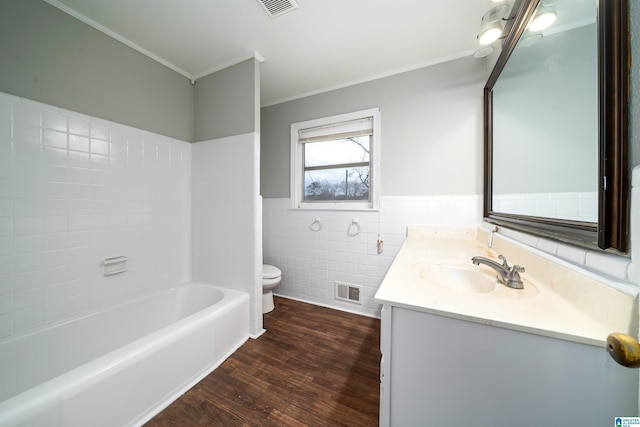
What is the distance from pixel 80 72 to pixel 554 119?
2826mm

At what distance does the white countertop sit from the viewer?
0.50 meters

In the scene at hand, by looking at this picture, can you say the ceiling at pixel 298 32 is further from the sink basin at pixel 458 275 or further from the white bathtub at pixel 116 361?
the white bathtub at pixel 116 361

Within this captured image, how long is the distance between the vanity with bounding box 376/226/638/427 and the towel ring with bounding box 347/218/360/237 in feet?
4.25

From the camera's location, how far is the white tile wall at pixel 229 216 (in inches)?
68.2

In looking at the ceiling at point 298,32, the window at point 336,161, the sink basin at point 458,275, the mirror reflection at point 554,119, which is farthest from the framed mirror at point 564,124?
the window at point 336,161

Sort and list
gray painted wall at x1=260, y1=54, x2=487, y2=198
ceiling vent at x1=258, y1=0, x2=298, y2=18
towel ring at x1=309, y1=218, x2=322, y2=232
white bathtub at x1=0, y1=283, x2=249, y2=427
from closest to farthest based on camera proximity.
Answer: white bathtub at x1=0, y1=283, x2=249, y2=427 → ceiling vent at x1=258, y1=0, x2=298, y2=18 → gray painted wall at x1=260, y1=54, x2=487, y2=198 → towel ring at x1=309, y1=218, x2=322, y2=232

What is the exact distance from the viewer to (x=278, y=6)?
1331 mm

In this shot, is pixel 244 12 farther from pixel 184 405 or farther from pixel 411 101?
pixel 184 405

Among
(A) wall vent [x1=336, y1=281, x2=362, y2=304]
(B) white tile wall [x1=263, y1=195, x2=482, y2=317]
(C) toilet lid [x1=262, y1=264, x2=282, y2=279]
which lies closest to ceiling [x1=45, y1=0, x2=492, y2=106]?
(B) white tile wall [x1=263, y1=195, x2=482, y2=317]

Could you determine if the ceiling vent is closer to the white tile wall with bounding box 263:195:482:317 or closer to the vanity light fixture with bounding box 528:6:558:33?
the vanity light fixture with bounding box 528:6:558:33

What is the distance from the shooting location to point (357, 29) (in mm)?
1511

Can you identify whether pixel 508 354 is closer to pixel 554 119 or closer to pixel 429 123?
pixel 554 119

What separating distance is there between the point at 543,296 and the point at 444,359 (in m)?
0.42

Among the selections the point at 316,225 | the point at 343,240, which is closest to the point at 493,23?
the point at 343,240
